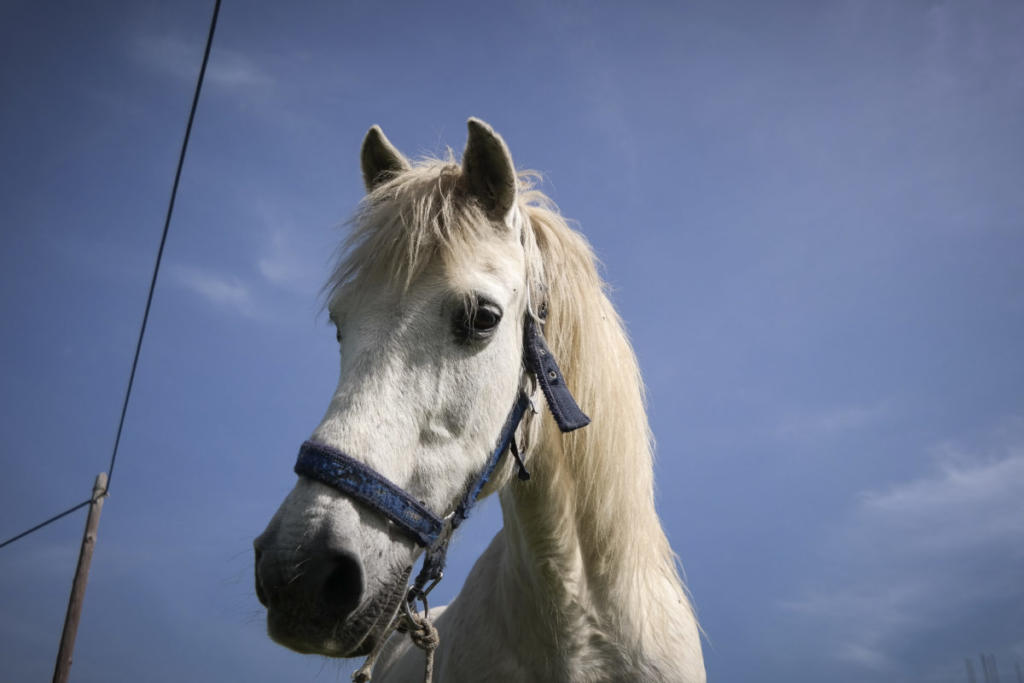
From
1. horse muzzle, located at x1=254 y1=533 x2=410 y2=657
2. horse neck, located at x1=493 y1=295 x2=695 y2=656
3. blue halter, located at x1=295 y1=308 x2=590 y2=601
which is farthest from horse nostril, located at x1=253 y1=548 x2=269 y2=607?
horse neck, located at x1=493 y1=295 x2=695 y2=656

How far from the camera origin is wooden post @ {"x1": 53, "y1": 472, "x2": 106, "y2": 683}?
7.74 metres

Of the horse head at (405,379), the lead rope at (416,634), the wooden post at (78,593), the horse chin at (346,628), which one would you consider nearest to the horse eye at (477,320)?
the horse head at (405,379)

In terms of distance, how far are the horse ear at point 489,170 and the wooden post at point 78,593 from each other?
8.83 metres

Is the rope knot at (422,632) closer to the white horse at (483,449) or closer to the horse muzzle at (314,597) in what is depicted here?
the white horse at (483,449)

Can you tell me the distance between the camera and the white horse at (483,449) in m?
1.60

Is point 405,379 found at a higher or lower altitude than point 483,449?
higher

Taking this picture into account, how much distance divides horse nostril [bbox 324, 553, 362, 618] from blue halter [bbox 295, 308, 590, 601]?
162 mm

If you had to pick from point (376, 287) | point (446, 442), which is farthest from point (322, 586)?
point (376, 287)

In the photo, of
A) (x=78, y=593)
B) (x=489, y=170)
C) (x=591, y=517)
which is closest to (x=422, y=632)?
(x=591, y=517)

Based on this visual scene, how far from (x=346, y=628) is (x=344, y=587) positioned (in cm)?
12

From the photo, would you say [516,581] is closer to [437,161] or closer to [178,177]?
[437,161]

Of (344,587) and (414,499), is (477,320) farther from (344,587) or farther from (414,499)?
(344,587)

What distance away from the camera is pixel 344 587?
1.58 meters

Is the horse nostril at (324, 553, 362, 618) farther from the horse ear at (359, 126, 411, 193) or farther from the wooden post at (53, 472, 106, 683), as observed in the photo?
the wooden post at (53, 472, 106, 683)
